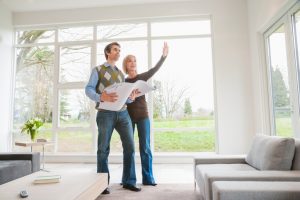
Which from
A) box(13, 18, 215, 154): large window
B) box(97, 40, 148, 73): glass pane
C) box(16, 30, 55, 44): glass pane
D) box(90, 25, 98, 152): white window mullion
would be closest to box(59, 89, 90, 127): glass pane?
A: box(13, 18, 215, 154): large window

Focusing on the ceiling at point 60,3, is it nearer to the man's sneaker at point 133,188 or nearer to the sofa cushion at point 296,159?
the man's sneaker at point 133,188

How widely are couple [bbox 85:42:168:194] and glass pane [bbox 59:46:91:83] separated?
2426mm

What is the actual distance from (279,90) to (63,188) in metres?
3.47

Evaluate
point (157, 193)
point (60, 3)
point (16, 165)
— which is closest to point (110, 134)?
point (157, 193)

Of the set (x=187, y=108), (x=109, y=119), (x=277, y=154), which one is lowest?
(x=277, y=154)

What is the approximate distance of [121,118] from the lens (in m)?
2.73

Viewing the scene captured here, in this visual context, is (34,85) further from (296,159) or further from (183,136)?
(296,159)

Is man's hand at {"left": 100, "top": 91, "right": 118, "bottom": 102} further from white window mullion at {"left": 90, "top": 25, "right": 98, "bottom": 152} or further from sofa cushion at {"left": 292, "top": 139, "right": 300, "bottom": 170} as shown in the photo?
white window mullion at {"left": 90, "top": 25, "right": 98, "bottom": 152}

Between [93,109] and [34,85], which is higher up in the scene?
[34,85]

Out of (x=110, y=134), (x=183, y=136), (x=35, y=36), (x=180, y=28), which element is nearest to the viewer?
(x=110, y=134)

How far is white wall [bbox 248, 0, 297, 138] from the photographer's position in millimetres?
Answer: 4027

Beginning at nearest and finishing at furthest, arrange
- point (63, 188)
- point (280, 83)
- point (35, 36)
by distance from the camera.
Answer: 1. point (63, 188)
2. point (280, 83)
3. point (35, 36)

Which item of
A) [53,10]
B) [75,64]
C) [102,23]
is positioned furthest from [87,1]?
[75,64]

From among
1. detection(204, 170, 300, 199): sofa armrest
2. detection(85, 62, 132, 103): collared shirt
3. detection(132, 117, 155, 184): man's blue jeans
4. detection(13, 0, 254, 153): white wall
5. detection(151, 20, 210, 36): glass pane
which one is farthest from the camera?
detection(151, 20, 210, 36): glass pane
